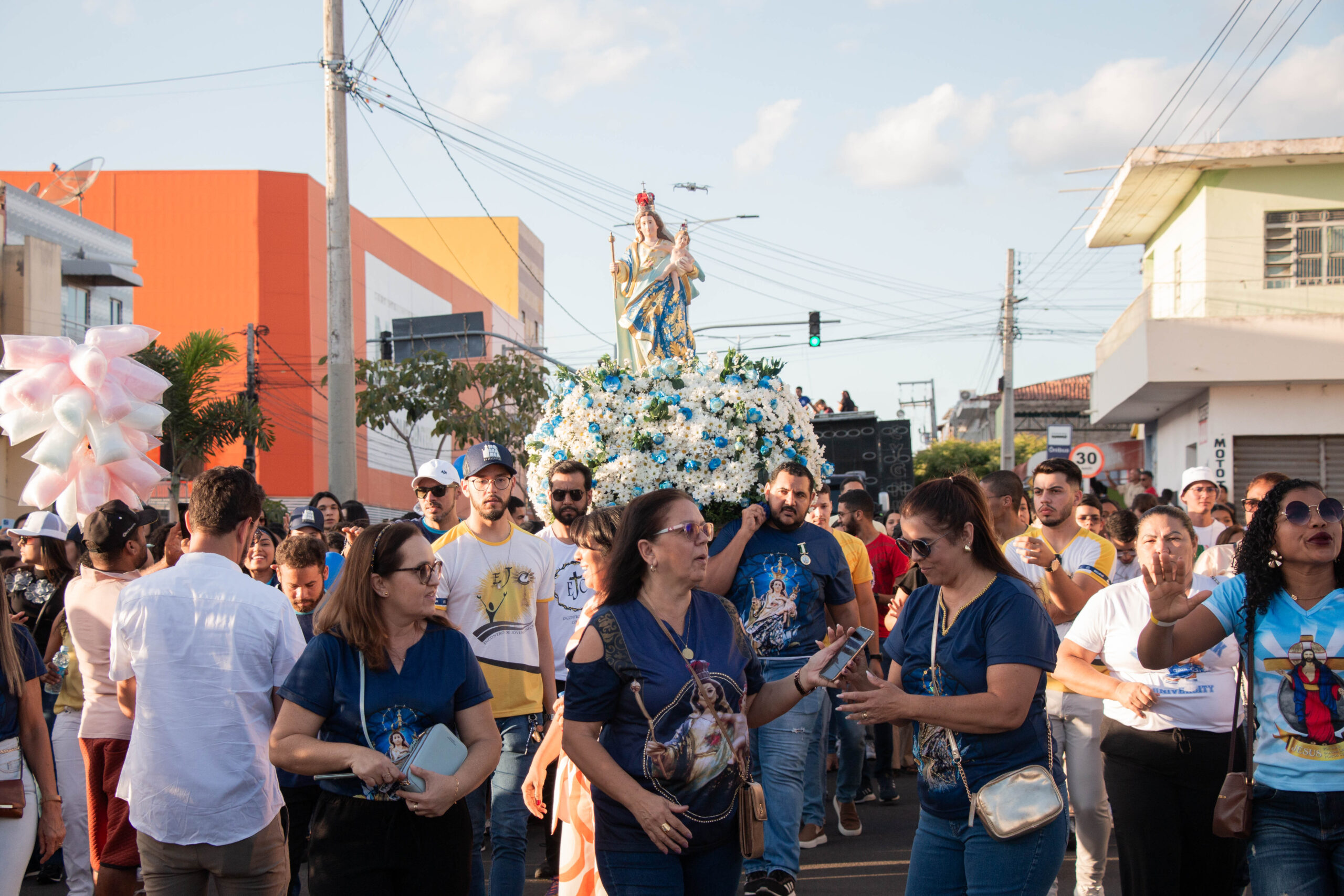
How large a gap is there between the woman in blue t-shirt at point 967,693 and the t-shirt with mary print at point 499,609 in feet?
7.38

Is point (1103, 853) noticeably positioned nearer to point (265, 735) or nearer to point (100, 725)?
point (265, 735)

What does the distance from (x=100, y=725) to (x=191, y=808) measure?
170cm

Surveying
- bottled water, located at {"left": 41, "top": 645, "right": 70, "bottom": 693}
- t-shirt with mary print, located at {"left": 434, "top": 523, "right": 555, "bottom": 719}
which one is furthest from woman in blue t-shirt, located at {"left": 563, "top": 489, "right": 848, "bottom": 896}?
bottled water, located at {"left": 41, "top": 645, "right": 70, "bottom": 693}

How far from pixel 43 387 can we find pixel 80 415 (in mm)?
277

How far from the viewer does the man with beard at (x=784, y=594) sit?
5.98m

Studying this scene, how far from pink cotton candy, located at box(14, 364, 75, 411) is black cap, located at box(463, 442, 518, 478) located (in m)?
2.09

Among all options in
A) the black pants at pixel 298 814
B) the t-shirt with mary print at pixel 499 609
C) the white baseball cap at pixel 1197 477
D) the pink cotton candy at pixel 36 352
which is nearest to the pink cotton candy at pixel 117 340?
the pink cotton candy at pixel 36 352

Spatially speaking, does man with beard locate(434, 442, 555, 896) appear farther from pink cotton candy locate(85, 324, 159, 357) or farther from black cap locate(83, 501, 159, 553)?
pink cotton candy locate(85, 324, 159, 357)

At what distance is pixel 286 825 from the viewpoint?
4.54m

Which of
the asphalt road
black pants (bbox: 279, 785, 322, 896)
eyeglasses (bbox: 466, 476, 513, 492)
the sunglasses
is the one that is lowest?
the asphalt road

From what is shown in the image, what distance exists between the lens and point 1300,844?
12.4ft

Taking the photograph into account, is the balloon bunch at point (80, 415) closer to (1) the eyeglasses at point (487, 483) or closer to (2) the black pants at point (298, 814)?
(1) the eyeglasses at point (487, 483)

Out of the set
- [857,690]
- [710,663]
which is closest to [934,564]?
[857,690]

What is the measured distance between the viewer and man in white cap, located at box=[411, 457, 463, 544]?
7.21 m
